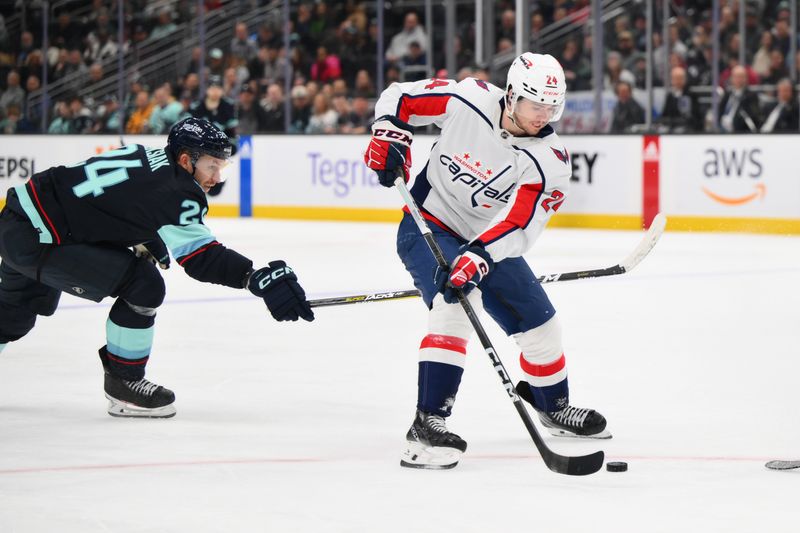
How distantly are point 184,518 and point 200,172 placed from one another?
1372 millimetres

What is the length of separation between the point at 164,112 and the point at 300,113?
1447mm

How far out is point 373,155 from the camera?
4.00 metres

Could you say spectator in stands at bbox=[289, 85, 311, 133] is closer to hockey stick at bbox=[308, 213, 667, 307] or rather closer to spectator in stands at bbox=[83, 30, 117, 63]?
spectator in stands at bbox=[83, 30, 117, 63]

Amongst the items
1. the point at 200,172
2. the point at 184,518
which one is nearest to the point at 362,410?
the point at 200,172

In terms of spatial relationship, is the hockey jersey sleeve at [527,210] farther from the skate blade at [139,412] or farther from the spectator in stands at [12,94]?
the spectator in stands at [12,94]

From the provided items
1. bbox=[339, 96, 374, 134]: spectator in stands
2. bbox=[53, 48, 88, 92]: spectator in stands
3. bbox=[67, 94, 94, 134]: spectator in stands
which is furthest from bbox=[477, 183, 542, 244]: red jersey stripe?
bbox=[53, 48, 88, 92]: spectator in stands

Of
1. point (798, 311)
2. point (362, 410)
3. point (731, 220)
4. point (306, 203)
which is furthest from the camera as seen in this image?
point (306, 203)

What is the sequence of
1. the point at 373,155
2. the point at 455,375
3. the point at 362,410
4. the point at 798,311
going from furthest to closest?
1. the point at 798,311
2. the point at 362,410
3. the point at 373,155
4. the point at 455,375

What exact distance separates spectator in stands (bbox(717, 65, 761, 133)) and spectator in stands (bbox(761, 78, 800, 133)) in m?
0.18

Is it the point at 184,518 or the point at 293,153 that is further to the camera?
the point at 293,153

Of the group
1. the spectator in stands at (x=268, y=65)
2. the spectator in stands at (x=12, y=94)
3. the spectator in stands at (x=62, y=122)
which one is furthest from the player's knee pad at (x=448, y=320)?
the spectator in stands at (x=12, y=94)

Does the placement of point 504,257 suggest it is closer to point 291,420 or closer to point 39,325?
point 291,420

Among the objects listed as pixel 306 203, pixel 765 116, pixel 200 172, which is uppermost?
pixel 200 172

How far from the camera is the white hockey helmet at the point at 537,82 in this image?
148 inches
